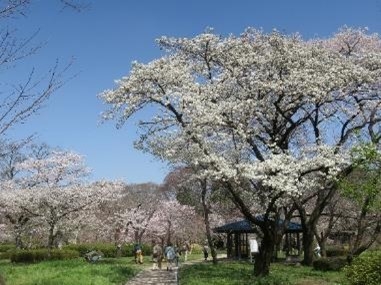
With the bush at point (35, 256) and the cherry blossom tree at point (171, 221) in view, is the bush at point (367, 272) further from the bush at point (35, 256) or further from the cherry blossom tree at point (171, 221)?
the cherry blossom tree at point (171, 221)

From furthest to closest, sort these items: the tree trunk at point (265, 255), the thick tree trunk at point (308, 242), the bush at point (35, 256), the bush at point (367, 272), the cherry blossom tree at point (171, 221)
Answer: the cherry blossom tree at point (171, 221) < the bush at point (35, 256) < the thick tree trunk at point (308, 242) < the tree trunk at point (265, 255) < the bush at point (367, 272)

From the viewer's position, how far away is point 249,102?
23.1 m

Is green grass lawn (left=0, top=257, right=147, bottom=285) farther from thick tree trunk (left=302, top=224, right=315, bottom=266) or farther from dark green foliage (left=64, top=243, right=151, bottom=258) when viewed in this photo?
dark green foliage (left=64, top=243, right=151, bottom=258)

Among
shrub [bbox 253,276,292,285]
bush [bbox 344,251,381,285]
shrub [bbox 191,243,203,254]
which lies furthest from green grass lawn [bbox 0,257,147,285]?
shrub [bbox 191,243,203,254]

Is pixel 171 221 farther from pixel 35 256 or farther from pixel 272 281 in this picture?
pixel 272 281

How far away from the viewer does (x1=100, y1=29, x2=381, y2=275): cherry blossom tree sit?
74.6ft

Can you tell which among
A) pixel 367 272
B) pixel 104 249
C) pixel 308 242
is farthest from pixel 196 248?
pixel 367 272

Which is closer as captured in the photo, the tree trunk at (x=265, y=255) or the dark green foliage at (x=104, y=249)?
the tree trunk at (x=265, y=255)

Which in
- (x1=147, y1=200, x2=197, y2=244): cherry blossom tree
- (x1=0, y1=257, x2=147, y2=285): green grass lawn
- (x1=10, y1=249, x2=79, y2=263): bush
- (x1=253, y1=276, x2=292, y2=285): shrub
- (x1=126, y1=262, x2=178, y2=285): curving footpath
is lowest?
(x1=126, y1=262, x2=178, y2=285): curving footpath

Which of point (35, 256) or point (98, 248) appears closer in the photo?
point (35, 256)

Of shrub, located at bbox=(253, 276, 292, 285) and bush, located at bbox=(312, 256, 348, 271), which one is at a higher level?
bush, located at bbox=(312, 256, 348, 271)

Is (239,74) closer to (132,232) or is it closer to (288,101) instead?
(288,101)

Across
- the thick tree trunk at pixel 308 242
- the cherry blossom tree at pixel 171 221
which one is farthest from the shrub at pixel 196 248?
the thick tree trunk at pixel 308 242

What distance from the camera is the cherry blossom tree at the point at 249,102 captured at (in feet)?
74.6
